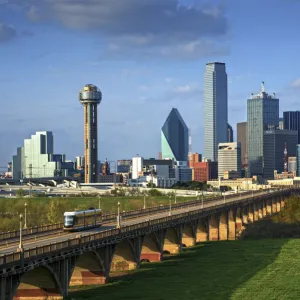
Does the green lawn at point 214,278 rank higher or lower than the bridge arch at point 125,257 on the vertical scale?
lower

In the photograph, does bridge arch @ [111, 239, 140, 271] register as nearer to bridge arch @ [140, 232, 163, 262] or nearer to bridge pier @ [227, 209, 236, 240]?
bridge arch @ [140, 232, 163, 262]

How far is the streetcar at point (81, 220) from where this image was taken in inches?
3448

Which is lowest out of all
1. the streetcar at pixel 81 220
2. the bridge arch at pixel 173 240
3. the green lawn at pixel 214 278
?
the green lawn at pixel 214 278

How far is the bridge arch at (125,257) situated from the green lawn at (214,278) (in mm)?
1408

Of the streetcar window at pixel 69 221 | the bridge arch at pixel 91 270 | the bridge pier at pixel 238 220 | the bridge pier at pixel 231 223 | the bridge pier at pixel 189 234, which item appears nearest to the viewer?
the bridge arch at pixel 91 270

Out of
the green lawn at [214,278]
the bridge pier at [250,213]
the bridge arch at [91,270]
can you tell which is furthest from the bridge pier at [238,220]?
the bridge arch at [91,270]

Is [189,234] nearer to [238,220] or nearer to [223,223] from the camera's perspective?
[223,223]

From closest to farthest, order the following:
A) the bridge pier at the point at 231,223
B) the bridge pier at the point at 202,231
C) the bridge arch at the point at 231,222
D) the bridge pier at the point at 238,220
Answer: the bridge pier at the point at 202,231, the bridge pier at the point at 231,223, the bridge arch at the point at 231,222, the bridge pier at the point at 238,220

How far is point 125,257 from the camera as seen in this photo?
8988cm

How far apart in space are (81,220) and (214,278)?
59.9 feet

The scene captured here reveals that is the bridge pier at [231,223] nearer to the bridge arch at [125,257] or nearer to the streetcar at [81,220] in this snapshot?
the streetcar at [81,220]

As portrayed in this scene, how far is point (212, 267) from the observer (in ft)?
297

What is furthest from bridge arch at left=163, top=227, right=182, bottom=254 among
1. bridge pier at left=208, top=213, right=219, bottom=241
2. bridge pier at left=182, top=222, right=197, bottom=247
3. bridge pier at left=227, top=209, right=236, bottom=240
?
bridge pier at left=227, top=209, right=236, bottom=240

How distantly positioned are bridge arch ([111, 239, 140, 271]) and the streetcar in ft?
16.4
